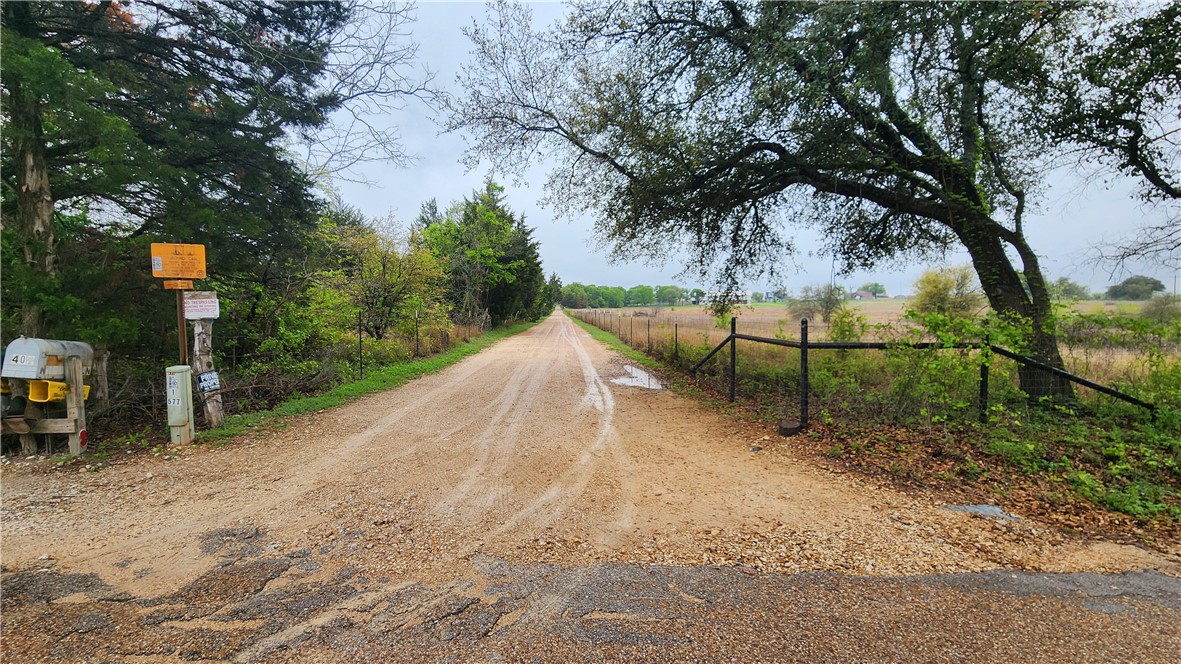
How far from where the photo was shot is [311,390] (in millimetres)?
8305

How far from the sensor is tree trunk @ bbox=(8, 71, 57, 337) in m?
5.39

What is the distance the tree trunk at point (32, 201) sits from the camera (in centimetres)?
539

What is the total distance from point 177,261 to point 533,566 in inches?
232

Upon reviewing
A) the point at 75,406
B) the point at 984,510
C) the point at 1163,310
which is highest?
the point at 1163,310

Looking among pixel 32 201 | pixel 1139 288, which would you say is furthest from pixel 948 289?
pixel 32 201

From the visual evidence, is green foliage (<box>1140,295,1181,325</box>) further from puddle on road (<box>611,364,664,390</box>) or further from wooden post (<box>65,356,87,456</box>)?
wooden post (<box>65,356,87,456</box>)

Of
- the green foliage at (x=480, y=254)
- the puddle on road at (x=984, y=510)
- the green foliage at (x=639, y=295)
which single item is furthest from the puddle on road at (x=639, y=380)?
the green foliage at (x=639, y=295)

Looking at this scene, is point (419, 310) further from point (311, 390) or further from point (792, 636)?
point (792, 636)

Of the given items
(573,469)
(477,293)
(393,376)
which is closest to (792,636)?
(573,469)

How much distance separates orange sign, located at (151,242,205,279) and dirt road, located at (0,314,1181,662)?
2.20 m

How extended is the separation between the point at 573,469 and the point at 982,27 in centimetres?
661

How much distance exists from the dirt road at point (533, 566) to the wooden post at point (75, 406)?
34 centimetres

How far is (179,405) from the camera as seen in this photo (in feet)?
17.6

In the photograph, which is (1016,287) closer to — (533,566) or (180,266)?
(533,566)
